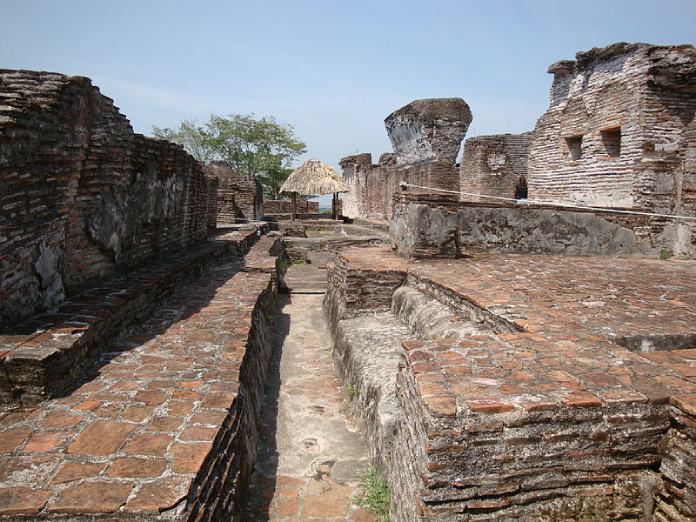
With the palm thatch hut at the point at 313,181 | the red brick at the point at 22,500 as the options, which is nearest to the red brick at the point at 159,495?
the red brick at the point at 22,500

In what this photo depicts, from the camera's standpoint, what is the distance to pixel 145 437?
214cm

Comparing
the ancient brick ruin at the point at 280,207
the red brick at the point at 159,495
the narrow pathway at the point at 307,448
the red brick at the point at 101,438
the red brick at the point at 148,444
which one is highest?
the ancient brick ruin at the point at 280,207

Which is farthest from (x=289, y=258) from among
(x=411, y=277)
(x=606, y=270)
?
(x=606, y=270)

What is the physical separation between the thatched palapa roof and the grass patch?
16792mm

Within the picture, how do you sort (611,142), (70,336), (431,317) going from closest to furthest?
(70,336), (431,317), (611,142)

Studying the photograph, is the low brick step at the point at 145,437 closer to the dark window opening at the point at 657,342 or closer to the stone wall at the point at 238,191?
the dark window opening at the point at 657,342

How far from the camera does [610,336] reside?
282 centimetres

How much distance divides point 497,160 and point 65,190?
14.3 metres

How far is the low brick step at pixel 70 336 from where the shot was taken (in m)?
2.45

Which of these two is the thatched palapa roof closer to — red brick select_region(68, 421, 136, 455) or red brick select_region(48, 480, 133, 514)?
red brick select_region(68, 421, 136, 455)

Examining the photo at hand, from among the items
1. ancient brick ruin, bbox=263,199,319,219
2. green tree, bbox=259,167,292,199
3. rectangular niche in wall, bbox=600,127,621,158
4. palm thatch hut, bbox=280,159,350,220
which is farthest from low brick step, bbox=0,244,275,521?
green tree, bbox=259,167,292,199

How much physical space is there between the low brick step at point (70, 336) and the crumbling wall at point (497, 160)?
12792 millimetres

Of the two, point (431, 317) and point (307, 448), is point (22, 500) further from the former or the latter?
point (431, 317)

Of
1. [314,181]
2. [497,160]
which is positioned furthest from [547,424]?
[314,181]
